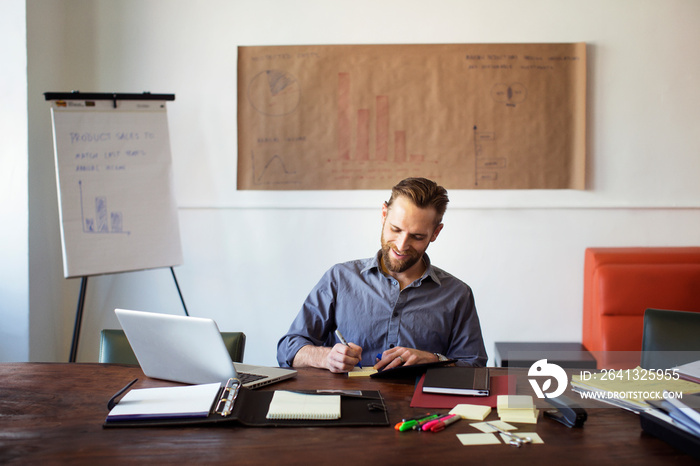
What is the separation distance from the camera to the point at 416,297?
213 centimetres

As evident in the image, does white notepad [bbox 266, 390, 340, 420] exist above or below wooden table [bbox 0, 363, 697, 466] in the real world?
above

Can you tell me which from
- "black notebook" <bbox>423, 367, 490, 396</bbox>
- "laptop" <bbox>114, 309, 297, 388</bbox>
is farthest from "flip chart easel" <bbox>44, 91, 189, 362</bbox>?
"black notebook" <bbox>423, 367, 490, 396</bbox>

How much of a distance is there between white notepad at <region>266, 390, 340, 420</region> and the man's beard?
0.69 m

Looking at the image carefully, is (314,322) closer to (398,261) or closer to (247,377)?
(398,261)

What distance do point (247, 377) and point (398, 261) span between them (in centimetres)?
68

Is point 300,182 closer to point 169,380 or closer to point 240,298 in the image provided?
point 240,298

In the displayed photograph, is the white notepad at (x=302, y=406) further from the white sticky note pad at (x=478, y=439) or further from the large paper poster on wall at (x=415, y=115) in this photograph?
the large paper poster on wall at (x=415, y=115)

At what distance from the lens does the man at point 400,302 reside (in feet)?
6.74

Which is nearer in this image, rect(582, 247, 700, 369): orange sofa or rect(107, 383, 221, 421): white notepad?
rect(107, 383, 221, 421): white notepad

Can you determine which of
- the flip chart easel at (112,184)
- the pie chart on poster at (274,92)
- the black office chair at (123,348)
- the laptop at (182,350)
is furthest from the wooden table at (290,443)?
the pie chart on poster at (274,92)

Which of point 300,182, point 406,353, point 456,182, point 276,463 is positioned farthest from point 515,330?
point 276,463

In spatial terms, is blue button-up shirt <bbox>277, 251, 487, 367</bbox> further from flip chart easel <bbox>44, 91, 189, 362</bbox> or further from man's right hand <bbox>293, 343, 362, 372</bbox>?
flip chart easel <bbox>44, 91, 189, 362</bbox>

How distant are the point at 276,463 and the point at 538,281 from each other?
2.51 metres

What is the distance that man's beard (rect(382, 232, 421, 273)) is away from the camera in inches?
80.8
